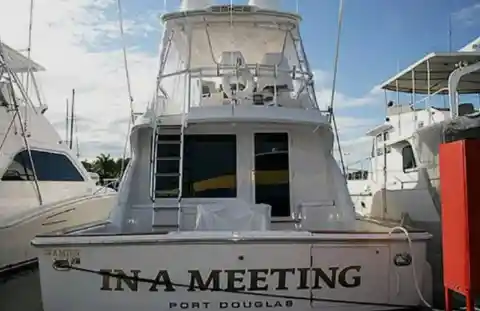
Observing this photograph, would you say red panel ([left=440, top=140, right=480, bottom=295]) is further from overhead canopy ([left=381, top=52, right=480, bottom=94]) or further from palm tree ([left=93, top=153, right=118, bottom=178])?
palm tree ([left=93, top=153, right=118, bottom=178])

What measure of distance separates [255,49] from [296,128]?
2026mm

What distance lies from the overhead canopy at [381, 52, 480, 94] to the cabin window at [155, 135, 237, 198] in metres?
7.97

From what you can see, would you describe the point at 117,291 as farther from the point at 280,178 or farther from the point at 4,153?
the point at 4,153

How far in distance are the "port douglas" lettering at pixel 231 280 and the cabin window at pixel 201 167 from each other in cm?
196

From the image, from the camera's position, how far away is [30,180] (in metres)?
9.37

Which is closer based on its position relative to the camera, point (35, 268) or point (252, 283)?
point (252, 283)

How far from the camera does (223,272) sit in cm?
515

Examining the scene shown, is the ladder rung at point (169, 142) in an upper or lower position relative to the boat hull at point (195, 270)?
upper

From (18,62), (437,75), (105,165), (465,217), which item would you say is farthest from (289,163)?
(105,165)

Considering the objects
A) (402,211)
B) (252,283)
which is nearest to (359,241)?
(252,283)

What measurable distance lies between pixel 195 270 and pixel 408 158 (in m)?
8.50

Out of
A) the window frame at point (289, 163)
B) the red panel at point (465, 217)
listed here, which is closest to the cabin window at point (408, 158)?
the window frame at point (289, 163)

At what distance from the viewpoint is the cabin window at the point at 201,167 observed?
704 centimetres

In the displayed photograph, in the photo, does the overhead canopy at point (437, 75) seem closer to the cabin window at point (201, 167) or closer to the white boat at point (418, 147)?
the white boat at point (418, 147)
